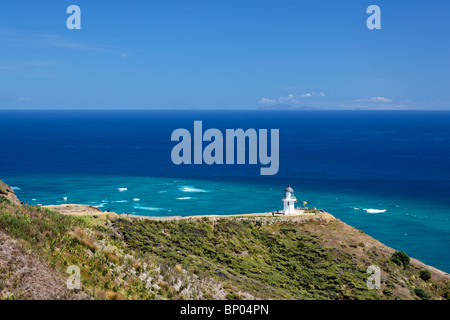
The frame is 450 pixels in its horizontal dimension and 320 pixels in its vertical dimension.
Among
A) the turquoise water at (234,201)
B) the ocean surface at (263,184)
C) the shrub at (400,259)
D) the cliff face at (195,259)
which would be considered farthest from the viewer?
the ocean surface at (263,184)

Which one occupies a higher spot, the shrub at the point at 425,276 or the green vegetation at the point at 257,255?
the green vegetation at the point at 257,255

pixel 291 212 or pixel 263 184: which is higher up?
pixel 291 212

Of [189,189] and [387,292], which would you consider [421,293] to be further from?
[189,189]

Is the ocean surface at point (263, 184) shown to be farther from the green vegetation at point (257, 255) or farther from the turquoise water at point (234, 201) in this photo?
the green vegetation at point (257, 255)

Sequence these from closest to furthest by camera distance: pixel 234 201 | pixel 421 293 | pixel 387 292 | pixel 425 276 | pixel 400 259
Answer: pixel 387 292 < pixel 421 293 < pixel 425 276 < pixel 400 259 < pixel 234 201

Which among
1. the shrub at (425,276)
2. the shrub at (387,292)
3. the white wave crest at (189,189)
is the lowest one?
the shrub at (425,276)

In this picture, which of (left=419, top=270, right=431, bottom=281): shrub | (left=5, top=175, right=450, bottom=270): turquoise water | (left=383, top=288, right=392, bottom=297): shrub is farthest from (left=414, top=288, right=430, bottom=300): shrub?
(left=5, top=175, right=450, bottom=270): turquoise water

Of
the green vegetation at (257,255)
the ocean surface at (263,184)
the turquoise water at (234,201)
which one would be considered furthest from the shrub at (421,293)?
the turquoise water at (234,201)

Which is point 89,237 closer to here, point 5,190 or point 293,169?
point 5,190

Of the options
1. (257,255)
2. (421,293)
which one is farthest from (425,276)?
(257,255)
